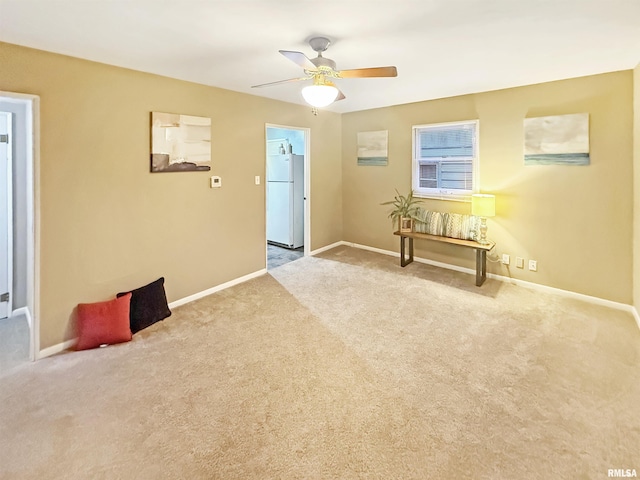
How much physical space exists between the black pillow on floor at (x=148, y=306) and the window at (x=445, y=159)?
377cm

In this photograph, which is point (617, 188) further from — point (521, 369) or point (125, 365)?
point (125, 365)

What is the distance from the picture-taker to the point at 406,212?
198 inches

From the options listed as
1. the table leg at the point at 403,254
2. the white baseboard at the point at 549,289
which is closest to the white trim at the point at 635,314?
the white baseboard at the point at 549,289

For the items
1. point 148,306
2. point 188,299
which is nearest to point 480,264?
point 188,299

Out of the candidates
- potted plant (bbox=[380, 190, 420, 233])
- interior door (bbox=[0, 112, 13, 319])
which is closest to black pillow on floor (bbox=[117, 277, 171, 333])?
interior door (bbox=[0, 112, 13, 319])

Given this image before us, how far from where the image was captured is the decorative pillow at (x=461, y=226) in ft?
14.5

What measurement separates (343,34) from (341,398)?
99.3 inches

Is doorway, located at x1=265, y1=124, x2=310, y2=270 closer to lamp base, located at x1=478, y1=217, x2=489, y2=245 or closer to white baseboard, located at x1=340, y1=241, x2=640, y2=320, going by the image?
white baseboard, located at x1=340, y1=241, x2=640, y2=320

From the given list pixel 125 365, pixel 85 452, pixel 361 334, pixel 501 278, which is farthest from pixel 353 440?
pixel 501 278

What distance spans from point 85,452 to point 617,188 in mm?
4851

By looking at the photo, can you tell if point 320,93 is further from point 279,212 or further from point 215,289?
point 279,212

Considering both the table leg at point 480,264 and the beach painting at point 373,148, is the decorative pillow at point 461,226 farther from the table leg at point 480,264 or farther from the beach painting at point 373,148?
the beach painting at point 373,148

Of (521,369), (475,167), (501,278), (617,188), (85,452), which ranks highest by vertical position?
(475,167)

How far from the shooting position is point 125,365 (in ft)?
8.51
